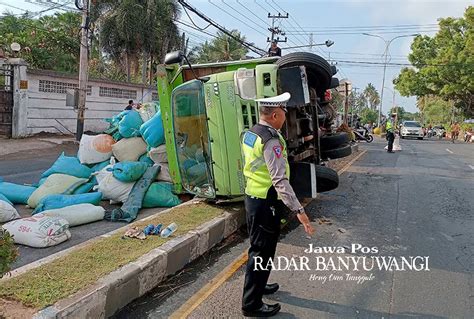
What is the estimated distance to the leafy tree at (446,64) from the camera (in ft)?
127

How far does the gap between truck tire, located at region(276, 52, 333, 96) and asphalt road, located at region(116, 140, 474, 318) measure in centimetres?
202

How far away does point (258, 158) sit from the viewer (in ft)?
11.3

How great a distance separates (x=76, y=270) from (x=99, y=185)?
341 centimetres

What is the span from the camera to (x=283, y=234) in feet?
18.6

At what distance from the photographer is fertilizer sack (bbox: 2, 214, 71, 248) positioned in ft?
15.8

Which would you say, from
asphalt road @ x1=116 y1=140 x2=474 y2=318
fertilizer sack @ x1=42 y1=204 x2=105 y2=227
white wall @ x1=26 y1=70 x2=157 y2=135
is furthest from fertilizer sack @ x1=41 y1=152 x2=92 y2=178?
white wall @ x1=26 y1=70 x2=157 y2=135

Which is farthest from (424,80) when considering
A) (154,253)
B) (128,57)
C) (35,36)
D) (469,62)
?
(154,253)

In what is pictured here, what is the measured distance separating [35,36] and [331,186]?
2789 centimetres

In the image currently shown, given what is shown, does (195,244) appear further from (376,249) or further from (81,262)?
(376,249)

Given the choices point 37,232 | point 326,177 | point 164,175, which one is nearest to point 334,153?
point 326,177

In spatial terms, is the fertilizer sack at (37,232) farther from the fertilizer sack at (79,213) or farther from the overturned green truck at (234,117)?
the overturned green truck at (234,117)

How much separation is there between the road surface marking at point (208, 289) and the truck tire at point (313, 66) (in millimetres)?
2522

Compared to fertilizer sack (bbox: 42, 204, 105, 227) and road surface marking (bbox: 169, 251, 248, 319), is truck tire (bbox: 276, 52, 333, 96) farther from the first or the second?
fertilizer sack (bbox: 42, 204, 105, 227)

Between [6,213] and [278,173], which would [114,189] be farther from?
[278,173]
